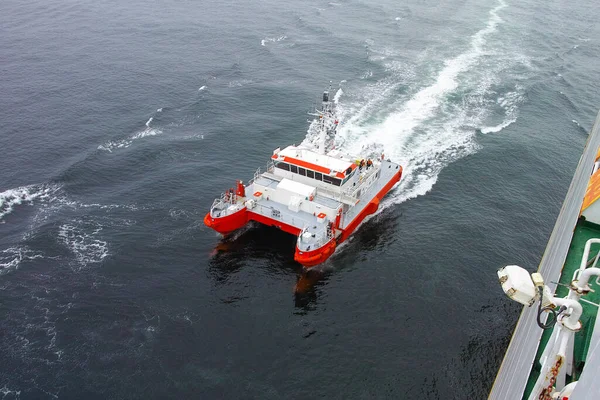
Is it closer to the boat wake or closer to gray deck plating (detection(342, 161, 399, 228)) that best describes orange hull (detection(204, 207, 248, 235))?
gray deck plating (detection(342, 161, 399, 228))

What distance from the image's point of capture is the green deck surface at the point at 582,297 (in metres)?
28.9

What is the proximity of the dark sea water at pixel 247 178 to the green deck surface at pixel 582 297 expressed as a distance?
8.23m

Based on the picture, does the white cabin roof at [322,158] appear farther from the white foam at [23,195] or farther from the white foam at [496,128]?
the white foam at [496,128]

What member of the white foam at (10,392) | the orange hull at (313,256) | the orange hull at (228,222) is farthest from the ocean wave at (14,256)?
the orange hull at (313,256)

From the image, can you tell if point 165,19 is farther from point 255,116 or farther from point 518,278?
point 518,278

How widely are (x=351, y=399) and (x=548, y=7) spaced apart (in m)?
139

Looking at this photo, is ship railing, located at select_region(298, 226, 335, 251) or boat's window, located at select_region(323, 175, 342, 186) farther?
boat's window, located at select_region(323, 175, 342, 186)

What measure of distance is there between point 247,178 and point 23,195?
1065 inches

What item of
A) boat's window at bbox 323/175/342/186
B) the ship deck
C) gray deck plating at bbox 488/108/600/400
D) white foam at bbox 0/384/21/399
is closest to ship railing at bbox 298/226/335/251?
the ship deck

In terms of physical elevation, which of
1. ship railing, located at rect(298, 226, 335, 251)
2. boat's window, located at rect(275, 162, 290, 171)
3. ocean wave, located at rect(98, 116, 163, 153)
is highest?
boat's window, located at rect(275, 162, 290, 171)

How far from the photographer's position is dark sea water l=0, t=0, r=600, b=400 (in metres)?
40.0

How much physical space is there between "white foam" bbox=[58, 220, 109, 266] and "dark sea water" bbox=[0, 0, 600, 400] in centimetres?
22

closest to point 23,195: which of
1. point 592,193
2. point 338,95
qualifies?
point 338,95

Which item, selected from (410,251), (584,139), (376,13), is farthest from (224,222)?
(376,13)
